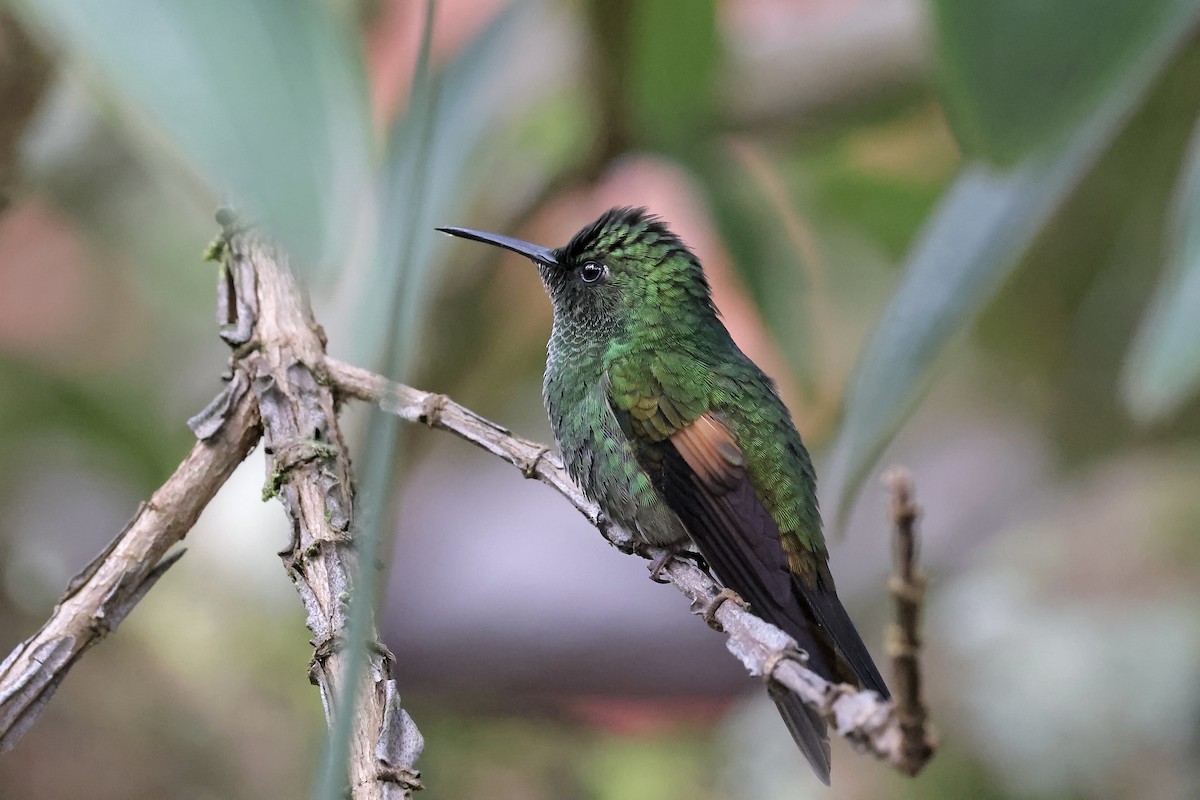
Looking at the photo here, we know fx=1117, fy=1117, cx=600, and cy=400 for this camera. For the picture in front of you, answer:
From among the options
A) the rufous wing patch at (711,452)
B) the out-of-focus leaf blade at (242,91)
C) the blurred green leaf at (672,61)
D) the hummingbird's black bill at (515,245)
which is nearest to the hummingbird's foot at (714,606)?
the rufous wing patch at (711,452)

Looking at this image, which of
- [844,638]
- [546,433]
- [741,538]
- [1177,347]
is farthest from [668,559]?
[546,433]

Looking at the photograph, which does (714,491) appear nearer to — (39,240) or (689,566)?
(689,566)

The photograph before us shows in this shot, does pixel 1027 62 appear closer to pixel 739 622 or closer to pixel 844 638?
pixel 739 622

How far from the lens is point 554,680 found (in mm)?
2787

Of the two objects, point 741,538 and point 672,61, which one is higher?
point 672,61

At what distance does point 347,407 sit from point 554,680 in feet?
6.04

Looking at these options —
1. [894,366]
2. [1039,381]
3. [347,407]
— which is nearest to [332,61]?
[894,366]

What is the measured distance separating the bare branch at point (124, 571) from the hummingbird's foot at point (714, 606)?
16.4 inches

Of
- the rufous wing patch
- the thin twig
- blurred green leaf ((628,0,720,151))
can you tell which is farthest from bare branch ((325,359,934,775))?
blurred green leaf ((628,0,720,151))

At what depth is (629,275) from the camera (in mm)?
1501

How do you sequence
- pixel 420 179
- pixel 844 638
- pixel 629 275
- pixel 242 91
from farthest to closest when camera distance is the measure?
pixel 629 275
pixel 844 638
pixel 420 179
pixel 242 91

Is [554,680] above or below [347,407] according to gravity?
Answer: above

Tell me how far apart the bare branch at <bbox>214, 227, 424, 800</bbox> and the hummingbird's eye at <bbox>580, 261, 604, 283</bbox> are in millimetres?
574

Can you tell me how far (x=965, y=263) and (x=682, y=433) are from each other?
62cm
